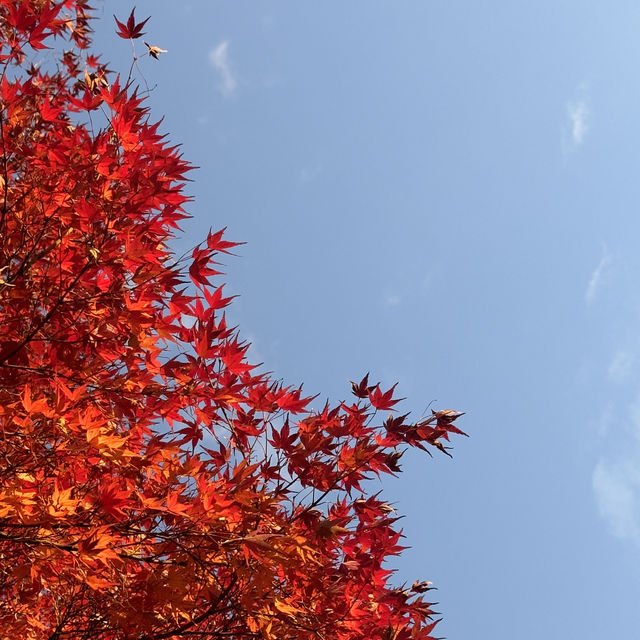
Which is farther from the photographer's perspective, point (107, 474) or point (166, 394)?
point (107, 474)

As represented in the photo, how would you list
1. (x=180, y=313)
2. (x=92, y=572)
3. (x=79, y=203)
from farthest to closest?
(x=180, y=313), (x=79, y=203), (x=92, y=572)

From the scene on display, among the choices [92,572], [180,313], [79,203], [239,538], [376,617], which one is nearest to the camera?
[239,538]

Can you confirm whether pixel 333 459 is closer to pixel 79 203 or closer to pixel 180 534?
pixel 180 534

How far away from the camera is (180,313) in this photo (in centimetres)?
307

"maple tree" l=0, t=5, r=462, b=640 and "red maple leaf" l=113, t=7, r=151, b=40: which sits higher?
"red maple leaf" l=113, t=7, r=151, b=40

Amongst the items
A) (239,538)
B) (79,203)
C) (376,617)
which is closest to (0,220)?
(79,203)

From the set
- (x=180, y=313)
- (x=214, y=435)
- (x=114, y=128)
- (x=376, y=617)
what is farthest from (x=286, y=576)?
(x=114, y=128)

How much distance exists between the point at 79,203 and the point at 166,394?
1080 millimetres

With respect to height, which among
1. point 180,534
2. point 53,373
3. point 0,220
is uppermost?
point 0,220

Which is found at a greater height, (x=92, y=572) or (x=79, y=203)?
(x=79, y=203)

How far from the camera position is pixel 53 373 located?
272 centimetres

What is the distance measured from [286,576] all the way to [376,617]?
2.21ft

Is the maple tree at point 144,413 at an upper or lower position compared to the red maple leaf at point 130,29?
lower

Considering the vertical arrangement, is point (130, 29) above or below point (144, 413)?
above
